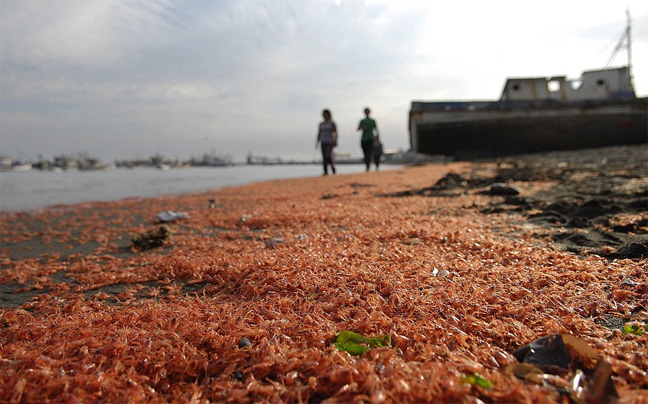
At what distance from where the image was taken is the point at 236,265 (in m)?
2.61

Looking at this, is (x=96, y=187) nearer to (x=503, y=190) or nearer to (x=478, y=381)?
(x=503, y=190)

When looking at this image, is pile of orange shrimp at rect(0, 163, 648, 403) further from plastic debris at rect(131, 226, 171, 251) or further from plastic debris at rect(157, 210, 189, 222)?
plastic debris at rect(157, 210, 189, 222)

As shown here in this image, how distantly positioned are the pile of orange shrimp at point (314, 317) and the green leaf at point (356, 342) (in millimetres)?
46

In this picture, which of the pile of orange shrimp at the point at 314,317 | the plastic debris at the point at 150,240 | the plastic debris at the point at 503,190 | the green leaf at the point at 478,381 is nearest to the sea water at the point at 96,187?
the plastic debris at the point at 150,240

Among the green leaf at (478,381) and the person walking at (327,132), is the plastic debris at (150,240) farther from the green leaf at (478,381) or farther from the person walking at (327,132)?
the person walking at (327,132)

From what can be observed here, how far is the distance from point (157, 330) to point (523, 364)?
60.3 inches

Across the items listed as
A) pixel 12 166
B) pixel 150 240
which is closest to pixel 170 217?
pixel 150 240

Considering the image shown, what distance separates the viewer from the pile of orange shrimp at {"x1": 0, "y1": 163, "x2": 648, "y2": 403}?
3.93 ft

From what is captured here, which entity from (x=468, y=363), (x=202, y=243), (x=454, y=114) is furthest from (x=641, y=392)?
(x=454, y=114)

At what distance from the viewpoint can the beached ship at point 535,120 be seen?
67.7 ft

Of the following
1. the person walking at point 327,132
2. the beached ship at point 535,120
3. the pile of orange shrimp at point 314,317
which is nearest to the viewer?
the pile of orange shrimp at point 314,317

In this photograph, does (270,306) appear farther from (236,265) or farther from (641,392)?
(641,392)

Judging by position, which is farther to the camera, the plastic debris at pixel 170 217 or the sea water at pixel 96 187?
the sea water at pixel 96 187

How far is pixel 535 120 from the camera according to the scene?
21078 mm
